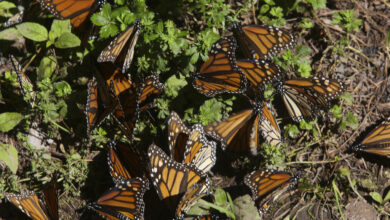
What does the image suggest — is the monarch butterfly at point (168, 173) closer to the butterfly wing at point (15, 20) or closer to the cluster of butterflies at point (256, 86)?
the cluster of butterflies at point (256, 86)

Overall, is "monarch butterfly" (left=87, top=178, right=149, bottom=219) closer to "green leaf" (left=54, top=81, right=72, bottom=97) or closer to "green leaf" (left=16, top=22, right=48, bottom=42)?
"green leaf" (left=54, top=81, right=72, bottom=97)

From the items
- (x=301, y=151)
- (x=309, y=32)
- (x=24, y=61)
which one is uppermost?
(x=309, y=32)

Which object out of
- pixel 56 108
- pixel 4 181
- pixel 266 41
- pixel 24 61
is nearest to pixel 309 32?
pixel 266 41

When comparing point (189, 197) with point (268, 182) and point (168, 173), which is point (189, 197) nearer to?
point (168, 173)

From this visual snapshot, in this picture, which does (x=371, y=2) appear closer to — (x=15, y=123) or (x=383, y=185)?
(x=383, y=185)

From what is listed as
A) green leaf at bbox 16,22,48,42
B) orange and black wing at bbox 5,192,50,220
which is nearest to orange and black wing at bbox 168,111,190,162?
orange and black wing at bbox 5,192,50,220

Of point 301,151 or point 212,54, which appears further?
point 301,151
